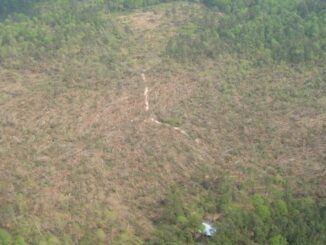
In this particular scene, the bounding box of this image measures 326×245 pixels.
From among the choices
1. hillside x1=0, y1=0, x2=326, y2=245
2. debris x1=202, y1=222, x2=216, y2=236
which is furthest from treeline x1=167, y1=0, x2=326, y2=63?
debris x1=202, y1=222, x2=216, y2=236

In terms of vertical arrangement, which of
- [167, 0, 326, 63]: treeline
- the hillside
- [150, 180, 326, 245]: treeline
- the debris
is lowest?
the debris

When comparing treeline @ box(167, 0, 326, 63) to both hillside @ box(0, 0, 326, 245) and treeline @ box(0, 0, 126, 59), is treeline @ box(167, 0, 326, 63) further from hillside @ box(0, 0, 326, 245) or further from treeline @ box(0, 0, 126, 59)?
treeline @ box(0, 0, 126, 59)

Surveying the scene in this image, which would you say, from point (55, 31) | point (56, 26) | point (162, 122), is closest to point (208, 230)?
point (162, 122)

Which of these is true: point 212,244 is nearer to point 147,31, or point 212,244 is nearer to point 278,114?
point 278,114

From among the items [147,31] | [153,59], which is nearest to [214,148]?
[153,59]

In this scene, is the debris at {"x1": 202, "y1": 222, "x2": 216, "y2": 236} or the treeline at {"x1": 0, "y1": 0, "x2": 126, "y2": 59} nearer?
the debris at {"x1": 202, "y1": 222, "x2": 216, "y2": 236}

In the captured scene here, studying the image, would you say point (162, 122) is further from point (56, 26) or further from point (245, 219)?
point (56, 26)
